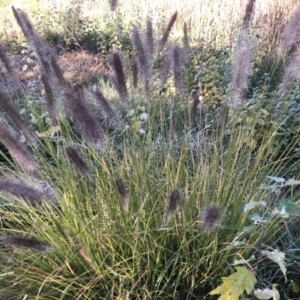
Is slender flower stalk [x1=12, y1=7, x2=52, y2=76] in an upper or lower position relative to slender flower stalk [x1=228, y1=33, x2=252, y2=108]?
upper

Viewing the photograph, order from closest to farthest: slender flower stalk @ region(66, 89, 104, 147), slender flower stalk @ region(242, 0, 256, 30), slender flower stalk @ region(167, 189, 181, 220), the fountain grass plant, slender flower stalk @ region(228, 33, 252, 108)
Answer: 1. slender flower stalk @ region(167, 189, 181, 220)
2. slender flower stalk @ region(66, 89, 104, 147)
3. the fountain grass plant
4. slender flower stalk @ region(228, 33, 252, 108)
5. slender flower stalk @ region(242, 0, 256, 30)

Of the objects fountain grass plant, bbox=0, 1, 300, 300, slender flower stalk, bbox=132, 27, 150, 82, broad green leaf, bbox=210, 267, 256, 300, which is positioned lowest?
fountain grass plant, bbox=0, 1, 300, 300

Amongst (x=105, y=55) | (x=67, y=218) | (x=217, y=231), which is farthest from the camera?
(x=105, y=55)

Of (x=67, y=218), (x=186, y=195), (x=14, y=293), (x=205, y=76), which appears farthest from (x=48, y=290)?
(x=205, y=76)

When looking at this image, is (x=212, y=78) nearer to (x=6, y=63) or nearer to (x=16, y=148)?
(x=6, y=63)

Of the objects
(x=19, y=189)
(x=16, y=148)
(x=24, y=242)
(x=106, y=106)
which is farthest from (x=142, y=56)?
(x=24, y=242)

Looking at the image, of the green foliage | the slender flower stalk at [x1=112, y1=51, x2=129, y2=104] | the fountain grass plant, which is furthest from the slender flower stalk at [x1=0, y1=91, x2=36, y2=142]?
the green foliage

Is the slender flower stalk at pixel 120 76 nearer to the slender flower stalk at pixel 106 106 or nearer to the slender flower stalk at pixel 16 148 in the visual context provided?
the slender flower stalk at pixel 106 106

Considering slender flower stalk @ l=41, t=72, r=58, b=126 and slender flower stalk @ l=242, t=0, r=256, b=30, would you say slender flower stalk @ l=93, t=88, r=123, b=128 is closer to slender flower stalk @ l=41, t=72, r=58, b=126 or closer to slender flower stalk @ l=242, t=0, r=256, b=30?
slender flower stalk @ l=41, t=72, r=58, b=126

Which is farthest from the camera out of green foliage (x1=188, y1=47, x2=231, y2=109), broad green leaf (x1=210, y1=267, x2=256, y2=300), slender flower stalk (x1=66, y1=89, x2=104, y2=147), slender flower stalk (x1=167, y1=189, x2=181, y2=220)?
green foliage (x1=188, y1=47, x2=231, y2=109)

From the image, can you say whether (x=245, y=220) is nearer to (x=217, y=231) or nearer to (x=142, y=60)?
(x=217, y=231)

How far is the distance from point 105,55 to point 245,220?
3.85m

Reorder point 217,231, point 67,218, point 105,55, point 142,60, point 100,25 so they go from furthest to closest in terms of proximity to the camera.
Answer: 1. point 100,25
2. point 105,55
3. point 142,60
4. point 67,218
5. point 217,231

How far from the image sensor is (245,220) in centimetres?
180
